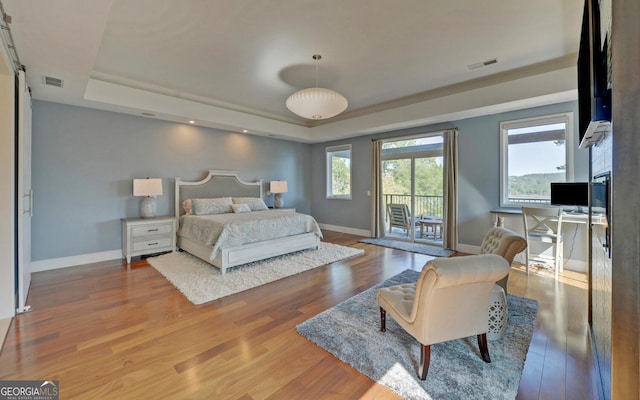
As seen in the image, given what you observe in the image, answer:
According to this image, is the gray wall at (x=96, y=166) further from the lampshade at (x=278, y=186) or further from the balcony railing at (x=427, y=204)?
the balcony railing at (x=427, y=204)

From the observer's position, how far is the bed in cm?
392

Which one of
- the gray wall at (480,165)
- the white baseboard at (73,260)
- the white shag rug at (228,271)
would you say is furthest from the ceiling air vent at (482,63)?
the white baseboard at (73,260)

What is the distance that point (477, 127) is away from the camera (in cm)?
493

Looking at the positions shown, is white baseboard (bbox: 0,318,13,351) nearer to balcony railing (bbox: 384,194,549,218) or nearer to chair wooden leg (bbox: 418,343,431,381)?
chair wooden leg (bbox: 418,343,431,381)

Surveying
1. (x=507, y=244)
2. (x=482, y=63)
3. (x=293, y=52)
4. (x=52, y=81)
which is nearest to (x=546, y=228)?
(x=507, y=244)

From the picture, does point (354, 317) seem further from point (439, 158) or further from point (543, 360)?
point (439, 158)

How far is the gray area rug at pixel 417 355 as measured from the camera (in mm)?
1704

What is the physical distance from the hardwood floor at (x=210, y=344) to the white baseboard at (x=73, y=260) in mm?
672

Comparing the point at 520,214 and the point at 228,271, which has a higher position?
the point at 520,214

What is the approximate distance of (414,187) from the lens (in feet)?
Answer: 19.4

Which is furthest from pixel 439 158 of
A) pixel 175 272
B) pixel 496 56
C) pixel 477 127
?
pixel 175 272

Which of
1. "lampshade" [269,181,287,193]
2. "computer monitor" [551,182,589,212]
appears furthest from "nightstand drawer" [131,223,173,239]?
"computer monitor" [551,182,589,212]

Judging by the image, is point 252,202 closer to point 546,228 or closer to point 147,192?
point 147,192

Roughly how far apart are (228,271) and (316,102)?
266 centimetres
